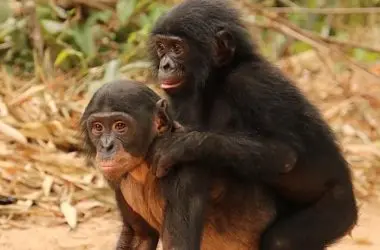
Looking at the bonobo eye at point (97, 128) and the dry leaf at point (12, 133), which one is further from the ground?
the bonobo eye at point (97, 128)

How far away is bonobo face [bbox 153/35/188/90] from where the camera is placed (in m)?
4.69

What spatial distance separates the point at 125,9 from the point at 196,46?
404cm

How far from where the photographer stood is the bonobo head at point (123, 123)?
4.14 meters

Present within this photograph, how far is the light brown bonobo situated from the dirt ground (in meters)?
1.18

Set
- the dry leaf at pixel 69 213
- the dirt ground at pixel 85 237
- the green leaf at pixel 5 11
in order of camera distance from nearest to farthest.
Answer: the dirt ground at pixel 85 237 < the dry leaf at pixel 69 213 < the green leaf at pixel 5 11

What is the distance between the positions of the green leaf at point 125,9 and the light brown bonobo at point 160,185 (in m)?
4.30

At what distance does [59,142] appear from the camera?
7059 mm

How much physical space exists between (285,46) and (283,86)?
4.44m

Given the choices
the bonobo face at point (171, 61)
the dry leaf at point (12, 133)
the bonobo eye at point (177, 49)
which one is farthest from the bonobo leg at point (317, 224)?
the dry leaf at point (12, 133)

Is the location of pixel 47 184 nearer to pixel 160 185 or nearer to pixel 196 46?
pixel 196 46

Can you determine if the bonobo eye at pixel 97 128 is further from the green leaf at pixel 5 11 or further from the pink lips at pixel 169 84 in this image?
the green leaf at pixel 5 11

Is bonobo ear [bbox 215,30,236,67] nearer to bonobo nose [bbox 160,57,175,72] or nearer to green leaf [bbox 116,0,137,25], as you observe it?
bonobo nose [bbox 160,57,175,72]

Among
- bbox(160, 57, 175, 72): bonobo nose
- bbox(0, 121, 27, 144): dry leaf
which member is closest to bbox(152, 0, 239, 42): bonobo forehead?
bbox(160, 57, 175, 72): bonobo nose

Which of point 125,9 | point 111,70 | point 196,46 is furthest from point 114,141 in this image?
point 125,9
